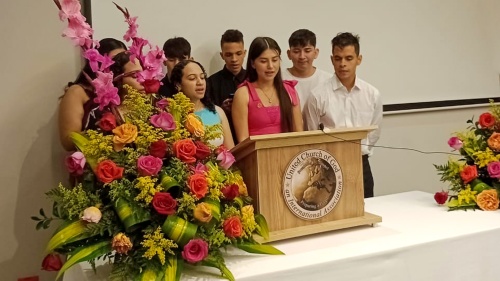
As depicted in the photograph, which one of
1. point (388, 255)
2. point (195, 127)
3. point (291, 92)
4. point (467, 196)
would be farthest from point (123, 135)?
point (467, 196)

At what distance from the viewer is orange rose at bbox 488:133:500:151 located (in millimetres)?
1682

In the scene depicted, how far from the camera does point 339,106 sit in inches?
92.1

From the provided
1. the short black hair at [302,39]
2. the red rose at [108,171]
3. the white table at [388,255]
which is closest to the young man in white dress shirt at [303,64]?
the short black hair at [302,39]

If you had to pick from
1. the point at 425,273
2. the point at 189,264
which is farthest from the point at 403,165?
the point at 189,264

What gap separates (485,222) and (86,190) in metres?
1.13

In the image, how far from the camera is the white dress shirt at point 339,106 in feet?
7.61

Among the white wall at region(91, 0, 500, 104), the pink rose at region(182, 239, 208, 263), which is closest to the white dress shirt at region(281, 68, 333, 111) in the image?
the white wall at region(91, 0, 500, 104)

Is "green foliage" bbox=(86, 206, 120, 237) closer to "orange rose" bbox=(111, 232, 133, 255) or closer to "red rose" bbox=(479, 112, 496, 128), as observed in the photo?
"orange rose" bbox=(111, 232, 133, 255)

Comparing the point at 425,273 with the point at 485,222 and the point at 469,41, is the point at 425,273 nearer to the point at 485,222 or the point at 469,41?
the point at 485,222

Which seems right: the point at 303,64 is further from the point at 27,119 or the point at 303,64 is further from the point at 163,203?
the point at 163,203

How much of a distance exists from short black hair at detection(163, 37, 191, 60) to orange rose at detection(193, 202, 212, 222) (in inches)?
52.6

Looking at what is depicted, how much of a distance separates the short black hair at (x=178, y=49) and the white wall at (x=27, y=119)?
42 centimetres

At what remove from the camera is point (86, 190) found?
1.20 metres

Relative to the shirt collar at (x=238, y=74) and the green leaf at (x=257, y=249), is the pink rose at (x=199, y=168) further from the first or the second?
the shirt collar at (x=238, y=74)
